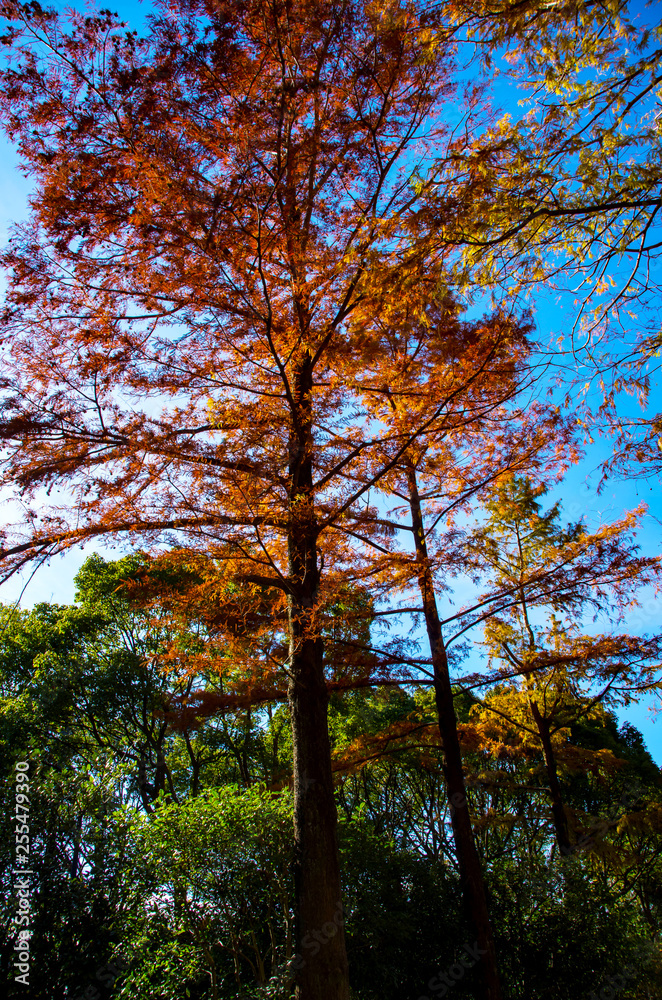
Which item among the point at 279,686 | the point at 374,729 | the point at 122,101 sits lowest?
the point at 279,686

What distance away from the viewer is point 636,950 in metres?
6.36

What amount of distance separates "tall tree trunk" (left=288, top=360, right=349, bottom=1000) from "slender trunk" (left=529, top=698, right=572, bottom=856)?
189 inches

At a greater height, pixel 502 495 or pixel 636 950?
pixel 502 495

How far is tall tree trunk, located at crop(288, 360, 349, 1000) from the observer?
399cm

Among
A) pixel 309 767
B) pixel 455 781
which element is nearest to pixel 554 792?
pixel 455 781

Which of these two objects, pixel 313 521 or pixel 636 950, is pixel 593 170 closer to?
pixel 313 521

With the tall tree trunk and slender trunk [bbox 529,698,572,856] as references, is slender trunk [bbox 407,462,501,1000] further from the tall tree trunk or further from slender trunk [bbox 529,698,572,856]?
slender trunk [bbox 529,698,572,856]

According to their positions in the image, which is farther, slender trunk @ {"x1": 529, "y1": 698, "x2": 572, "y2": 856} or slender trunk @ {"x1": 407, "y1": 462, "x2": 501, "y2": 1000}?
slender trunk @ {"x1": 529, "y1": 698, "x2": 572, "y2": 856}

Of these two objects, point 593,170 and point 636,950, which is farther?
point 636,950

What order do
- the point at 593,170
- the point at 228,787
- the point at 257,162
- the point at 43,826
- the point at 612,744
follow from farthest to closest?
the point at 612,744 < the point at 228,787 < the point at 43,826 < the point at 257,162 < the point at 593,170

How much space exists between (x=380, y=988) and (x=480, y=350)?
6.64m

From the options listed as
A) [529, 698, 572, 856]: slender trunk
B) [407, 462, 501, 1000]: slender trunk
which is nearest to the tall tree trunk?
[407, 462, 501, 1000]: slender trunk

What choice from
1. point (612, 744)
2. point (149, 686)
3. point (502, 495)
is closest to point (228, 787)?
point (502, 495)

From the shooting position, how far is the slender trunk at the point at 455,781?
5523 mm
